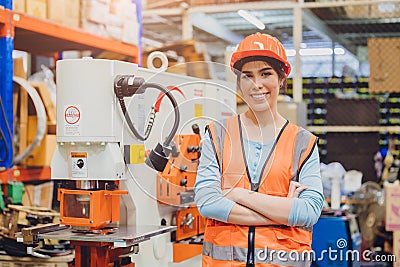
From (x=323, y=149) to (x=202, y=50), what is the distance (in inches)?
67.8

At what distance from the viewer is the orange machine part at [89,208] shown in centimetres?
249

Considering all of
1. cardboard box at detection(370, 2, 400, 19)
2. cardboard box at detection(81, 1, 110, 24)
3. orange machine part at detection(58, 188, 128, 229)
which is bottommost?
orange machine part at detection(58, 188, 128, 229)

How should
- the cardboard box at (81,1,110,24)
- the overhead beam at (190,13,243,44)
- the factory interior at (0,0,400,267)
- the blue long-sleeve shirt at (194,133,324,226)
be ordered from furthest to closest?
1. the overhead beam at (190,13,243,44)
2. the cardboard box at (81,1,110,24)
3. the factory interior at (0,0,400,267)
4. the blue long-sleeve shirt at (194,133,324,226)

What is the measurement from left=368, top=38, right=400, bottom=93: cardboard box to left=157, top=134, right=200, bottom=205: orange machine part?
2.96 m

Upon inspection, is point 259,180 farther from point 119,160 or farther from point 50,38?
point 50,38

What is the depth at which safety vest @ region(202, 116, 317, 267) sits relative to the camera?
2115 millimetres

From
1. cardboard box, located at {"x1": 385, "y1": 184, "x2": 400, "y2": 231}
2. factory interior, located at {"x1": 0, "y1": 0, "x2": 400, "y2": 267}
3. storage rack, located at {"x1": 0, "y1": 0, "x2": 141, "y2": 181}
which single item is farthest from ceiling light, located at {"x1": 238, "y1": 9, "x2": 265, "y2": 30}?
cardboard box, located at {"x1": 385, "y1": 184, "x2": 400, "y2": 231}

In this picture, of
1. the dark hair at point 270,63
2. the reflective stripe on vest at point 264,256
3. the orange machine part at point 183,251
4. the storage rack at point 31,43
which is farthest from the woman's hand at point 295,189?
the storage rack at point 31,43

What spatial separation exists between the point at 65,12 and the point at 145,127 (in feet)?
5.41

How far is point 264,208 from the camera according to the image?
210 cm

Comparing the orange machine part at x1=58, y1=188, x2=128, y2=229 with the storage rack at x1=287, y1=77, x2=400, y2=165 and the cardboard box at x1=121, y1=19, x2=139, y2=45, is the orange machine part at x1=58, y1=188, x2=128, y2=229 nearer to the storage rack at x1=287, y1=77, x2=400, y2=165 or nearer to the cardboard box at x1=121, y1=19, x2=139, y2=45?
the cardboard box at x1=121, y1=19, x2=139, y2=45

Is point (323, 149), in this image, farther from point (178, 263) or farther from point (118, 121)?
point (118, 121)

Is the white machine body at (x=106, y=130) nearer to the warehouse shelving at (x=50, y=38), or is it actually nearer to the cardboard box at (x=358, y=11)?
the warehouse shelving at (x=50, y=38)

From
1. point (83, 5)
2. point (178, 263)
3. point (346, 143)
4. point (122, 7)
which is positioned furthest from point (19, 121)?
point (346, 143)
